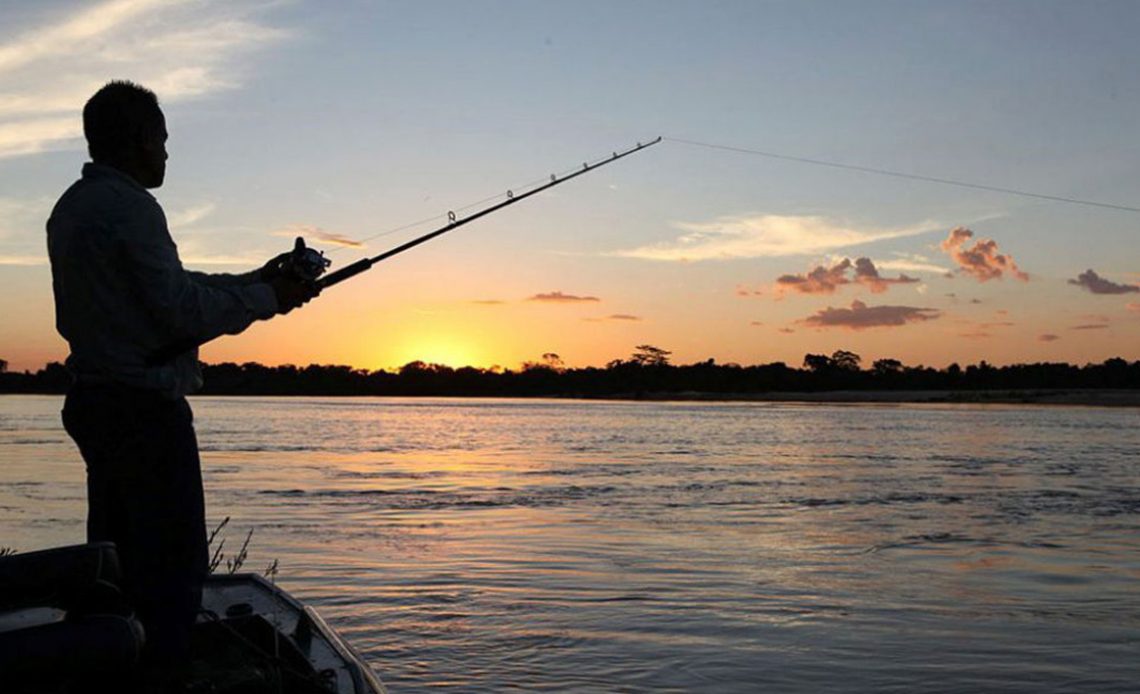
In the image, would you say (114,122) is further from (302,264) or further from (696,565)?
(696,565)

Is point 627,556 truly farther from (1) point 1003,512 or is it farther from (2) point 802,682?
(1) point 1003,512

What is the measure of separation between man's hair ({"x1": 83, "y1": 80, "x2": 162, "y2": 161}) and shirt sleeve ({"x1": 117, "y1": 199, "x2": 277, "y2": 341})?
0.28 meters

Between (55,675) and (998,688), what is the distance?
6296 mm

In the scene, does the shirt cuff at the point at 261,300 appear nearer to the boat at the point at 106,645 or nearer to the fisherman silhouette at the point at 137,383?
the fisherman silhouette at the point at 137,383

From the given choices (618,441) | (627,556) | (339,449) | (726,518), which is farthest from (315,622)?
(618,441)

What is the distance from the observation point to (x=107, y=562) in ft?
10.3

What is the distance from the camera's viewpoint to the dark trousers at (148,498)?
130 inches

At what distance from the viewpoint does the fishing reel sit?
367cm

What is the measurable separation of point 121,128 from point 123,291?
0.55m

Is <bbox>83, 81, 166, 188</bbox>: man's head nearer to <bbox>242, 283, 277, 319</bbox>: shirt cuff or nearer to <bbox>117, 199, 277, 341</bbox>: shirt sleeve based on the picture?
<bbox>117, 199, 277, 341</bbox>: shirt sleeve

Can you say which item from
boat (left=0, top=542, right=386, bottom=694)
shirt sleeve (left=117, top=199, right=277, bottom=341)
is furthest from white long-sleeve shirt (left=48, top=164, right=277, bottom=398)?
boat (left=0, top=542, right=386, bottom=694)

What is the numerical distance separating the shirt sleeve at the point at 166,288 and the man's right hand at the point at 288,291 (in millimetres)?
184

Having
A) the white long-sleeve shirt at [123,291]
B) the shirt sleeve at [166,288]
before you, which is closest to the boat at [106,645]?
the white long-sleeve shirt at [123,291]

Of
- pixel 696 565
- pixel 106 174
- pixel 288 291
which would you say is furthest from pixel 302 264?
pixel 696 565
